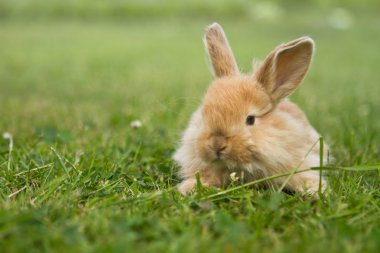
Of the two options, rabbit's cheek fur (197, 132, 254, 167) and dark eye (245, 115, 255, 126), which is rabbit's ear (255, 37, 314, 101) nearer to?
dark eye (245, 115, 255, 126)

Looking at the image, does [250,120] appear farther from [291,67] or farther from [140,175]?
[140,175]

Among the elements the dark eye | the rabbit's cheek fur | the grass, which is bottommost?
the grass

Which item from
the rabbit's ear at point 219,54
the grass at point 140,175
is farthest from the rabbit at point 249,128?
the grass at point 140,175

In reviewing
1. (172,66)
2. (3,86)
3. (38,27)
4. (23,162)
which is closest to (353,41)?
(172,66)

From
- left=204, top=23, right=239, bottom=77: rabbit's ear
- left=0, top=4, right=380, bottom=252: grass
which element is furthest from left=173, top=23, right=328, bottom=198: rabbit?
left=0, top=4, right=380, bottom=252: grass

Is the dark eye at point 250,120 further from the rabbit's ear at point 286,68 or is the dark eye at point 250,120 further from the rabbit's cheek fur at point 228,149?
the rabbit's ear at point 286,68

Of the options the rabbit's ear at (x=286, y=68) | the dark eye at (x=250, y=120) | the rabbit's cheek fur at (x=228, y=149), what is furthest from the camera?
the rabbit's ear at (x=286, y=68)

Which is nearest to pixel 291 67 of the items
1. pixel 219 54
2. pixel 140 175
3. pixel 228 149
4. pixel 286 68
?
pixel 286 68
